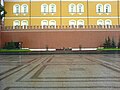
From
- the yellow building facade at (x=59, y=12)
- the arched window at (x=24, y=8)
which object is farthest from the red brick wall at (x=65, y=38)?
the arched window at (x=24, y=8)

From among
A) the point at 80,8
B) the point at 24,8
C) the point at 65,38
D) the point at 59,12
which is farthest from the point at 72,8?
the point at 65,38

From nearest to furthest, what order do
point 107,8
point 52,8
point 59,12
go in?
point 59,12, point 52,8, point 107,8

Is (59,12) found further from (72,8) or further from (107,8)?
(107,8)

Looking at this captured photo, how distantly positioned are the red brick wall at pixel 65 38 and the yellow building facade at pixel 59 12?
7.38 meters

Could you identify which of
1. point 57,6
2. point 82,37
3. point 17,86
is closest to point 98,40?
point 82,37

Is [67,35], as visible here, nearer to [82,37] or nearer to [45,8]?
[82,37]

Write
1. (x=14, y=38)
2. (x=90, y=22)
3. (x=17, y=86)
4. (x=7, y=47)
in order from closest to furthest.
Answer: (x=17, y=86) → (x=7, y=47) → (x=14, y=38) → (x=90, y=22)

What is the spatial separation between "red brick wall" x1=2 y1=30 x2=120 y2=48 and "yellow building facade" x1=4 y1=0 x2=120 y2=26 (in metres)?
7.38

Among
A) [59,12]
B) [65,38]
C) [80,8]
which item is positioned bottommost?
[65,38]

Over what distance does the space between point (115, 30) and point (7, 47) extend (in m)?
15.0

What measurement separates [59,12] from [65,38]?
8.78 meters

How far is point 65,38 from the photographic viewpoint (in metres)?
36.6

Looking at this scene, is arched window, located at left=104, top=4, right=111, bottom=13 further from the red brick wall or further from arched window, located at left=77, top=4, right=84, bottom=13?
the red brick wall

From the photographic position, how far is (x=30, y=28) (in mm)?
36469
